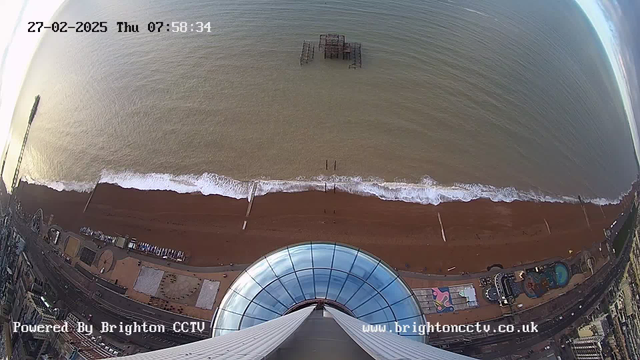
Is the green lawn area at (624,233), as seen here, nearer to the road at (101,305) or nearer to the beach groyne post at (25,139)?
the road at (101,305)

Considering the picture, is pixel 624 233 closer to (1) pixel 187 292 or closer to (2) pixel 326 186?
(2) pixel 326 186

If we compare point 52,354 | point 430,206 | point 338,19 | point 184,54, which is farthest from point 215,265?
point 338,19

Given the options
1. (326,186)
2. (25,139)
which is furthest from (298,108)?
(25,139)

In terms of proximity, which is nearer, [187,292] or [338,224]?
[187,292]

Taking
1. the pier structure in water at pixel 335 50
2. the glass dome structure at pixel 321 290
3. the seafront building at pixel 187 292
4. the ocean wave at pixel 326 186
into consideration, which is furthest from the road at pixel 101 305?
the pier structure in water at pixel 335 50

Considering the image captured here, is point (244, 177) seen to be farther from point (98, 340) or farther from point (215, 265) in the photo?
point (98, 340)

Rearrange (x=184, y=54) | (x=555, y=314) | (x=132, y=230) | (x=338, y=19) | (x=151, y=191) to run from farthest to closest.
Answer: (x=338, y=19) < (x=184, y=54) < (x=151, y=191) < (x=132, y=230) < (x=555, y=314)
